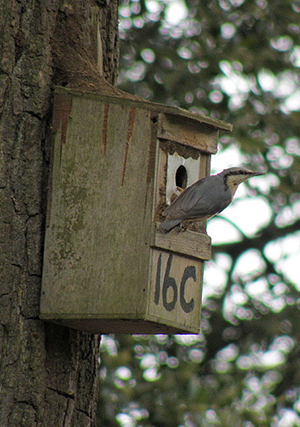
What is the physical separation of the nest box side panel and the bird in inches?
3.4

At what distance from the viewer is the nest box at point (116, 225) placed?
3.65 meters

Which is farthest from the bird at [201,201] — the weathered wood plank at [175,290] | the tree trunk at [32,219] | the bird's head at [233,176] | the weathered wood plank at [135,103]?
the tree trunk at [32,219]

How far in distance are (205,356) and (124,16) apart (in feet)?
9.36

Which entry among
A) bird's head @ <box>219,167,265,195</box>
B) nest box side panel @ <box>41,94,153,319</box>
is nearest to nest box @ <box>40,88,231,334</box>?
nest box side panel @ <box>41,94,153,319</box>

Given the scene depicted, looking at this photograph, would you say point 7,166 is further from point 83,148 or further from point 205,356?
point 205,356

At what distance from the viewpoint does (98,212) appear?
3.74 m

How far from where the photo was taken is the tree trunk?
3631 millimetres

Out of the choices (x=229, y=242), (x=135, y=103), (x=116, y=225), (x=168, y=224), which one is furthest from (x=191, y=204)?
(x=229, y=242)

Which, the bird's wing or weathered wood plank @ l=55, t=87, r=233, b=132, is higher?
weathered wood plank @ l=55, t=87, r=233, b=132

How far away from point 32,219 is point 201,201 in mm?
634

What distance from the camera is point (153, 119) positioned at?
380 centimetres

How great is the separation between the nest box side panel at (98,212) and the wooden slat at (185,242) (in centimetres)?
5

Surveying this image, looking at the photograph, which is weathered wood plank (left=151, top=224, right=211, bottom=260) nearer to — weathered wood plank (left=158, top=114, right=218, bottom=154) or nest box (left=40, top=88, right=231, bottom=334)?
nest box (left=40, top=88, right=231, bottom=334)

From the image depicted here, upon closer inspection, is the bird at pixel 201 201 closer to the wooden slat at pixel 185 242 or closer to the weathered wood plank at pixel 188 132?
the wooden slat at pixel 185 242
